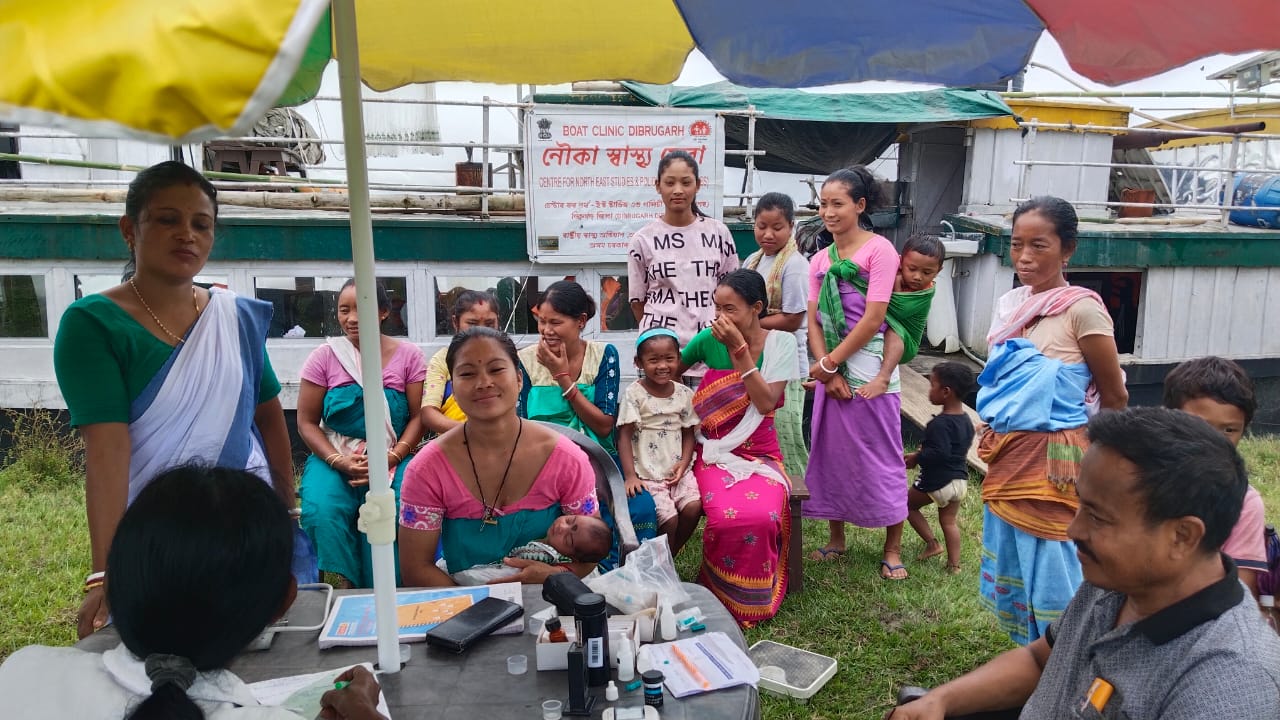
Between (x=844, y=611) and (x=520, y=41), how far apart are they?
2874 millimetres

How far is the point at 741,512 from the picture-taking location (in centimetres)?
356

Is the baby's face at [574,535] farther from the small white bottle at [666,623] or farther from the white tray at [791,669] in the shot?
the white tray at [791,669]

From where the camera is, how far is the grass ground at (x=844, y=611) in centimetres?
322

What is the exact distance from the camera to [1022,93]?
8.64 m

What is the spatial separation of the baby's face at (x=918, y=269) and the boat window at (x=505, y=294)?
2.98 meters

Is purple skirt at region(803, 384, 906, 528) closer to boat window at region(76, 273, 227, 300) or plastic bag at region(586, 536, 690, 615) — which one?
plastic bag at region(586, 536, 690, 615)

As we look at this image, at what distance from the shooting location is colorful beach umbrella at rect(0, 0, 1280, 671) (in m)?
0.87

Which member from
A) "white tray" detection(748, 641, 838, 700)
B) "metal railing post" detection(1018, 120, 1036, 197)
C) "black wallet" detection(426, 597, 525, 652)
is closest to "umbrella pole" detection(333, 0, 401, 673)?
"black wallet" detection(426, 597, 525, 652)

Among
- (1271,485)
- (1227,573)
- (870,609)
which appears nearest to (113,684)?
(1227,573)

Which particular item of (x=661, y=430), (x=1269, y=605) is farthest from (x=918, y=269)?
(x=1269, y=605)

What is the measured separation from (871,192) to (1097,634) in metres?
2.89

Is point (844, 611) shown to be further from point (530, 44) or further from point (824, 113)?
point (824, 113)

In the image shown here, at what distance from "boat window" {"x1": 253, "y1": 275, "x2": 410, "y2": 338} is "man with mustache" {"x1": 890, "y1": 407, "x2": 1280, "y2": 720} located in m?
5.45

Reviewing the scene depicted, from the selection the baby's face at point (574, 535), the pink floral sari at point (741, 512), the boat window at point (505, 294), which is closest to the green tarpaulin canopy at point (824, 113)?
the boat window at point (505, 294)
